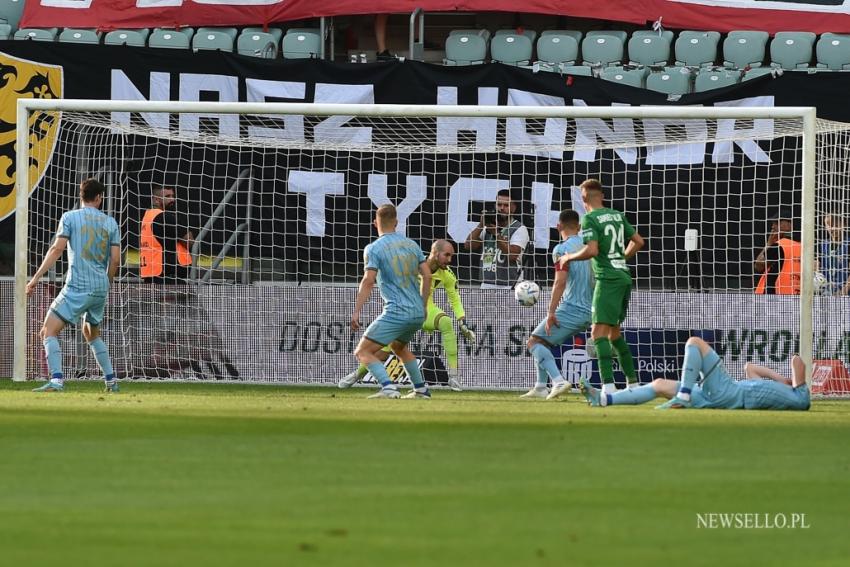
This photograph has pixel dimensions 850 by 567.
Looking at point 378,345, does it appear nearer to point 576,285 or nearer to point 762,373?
point 576,285

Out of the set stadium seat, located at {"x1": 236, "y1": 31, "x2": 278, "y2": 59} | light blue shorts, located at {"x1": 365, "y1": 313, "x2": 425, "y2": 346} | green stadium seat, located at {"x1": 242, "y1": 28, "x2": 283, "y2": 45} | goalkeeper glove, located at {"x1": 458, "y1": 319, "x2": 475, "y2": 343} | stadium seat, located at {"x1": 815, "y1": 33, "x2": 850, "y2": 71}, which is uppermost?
green stadium seat, located at {"x1": 242, "y1": 28, "x2": 283, "y2": 45}

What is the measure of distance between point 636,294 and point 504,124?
2.92 m

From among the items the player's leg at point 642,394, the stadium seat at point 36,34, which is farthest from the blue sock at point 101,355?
the stadium seat at point 36,34

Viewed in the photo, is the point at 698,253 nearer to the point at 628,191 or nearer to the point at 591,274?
the point at 628,191

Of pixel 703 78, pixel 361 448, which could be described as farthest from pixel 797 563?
pixel 703 78

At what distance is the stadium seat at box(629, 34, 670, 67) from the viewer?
22875 millimetres

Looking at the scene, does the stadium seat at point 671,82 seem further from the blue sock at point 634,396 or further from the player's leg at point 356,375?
the blue sock at point 634,396

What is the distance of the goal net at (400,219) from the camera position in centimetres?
1789

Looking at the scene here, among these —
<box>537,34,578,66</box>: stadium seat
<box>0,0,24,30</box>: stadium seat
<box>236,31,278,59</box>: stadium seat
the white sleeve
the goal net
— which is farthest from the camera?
<box>0,0,24,30</box>: stadium seat

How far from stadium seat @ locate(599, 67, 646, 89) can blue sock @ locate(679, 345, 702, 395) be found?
9598mm

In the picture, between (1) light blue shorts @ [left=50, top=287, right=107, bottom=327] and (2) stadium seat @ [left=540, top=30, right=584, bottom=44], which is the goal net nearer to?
(1) light blue shorts @ [left=50, top=287, right=107, bottom=327]

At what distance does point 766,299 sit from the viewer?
17.7 meters

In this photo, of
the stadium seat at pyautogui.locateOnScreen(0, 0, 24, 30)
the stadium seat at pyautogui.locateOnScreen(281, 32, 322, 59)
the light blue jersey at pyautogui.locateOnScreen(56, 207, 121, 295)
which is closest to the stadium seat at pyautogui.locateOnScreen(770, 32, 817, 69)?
the stadium seat at pyautogui.locateOnScreen(281, 32, 322, 59)

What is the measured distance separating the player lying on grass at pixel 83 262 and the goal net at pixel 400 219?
2942 mm
